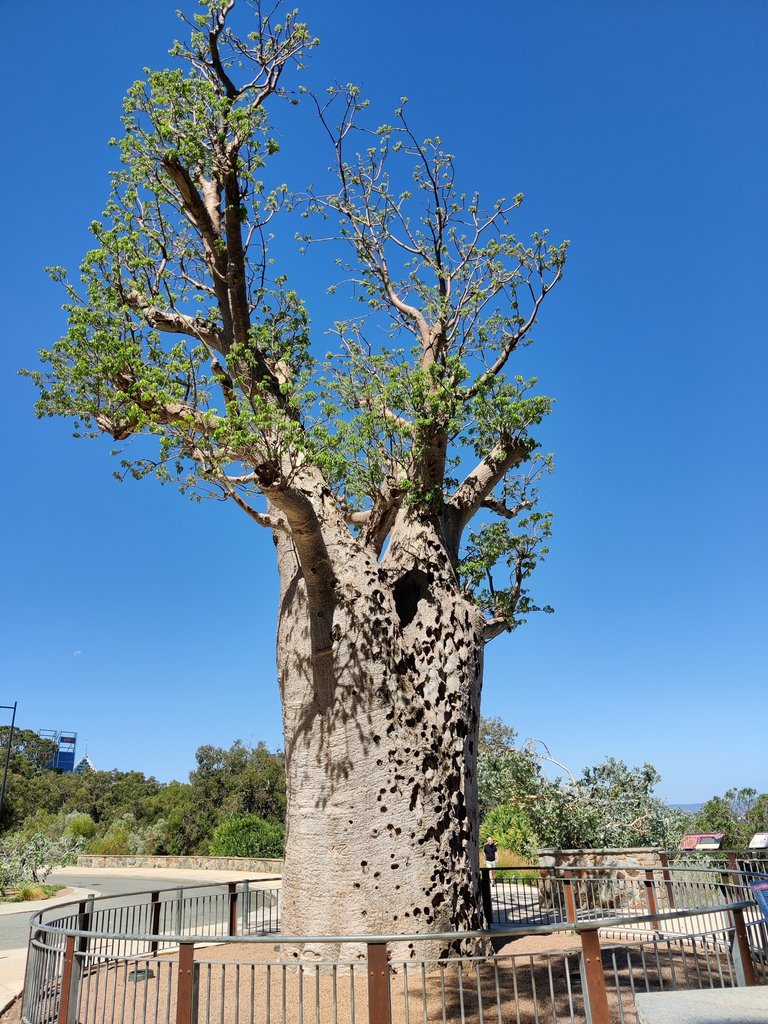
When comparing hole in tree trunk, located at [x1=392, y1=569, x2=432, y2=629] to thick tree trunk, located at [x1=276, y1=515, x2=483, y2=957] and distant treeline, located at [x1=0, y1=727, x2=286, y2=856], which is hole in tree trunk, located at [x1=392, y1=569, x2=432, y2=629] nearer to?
thick tree trunk, located at [x1=276, y1=515, x2=483, y2=957]

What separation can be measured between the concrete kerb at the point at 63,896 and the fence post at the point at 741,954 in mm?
6919

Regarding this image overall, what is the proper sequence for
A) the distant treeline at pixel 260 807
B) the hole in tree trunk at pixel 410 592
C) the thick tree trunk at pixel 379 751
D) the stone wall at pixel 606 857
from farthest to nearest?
the distant treeline at pixel 260 807 → the stone wall at pixel 606 857 → the hole in tree trunk at pixel 410 592 → the thick tree trunk at pixel 379 751

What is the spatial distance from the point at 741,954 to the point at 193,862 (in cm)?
2546

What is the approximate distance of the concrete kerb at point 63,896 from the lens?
8.87 meters

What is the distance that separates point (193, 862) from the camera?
88.2ft

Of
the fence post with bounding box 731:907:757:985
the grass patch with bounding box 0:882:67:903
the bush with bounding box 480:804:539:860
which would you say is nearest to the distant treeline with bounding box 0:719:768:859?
the bush with bounding box 480:804:539:860

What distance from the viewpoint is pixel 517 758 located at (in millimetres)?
18016

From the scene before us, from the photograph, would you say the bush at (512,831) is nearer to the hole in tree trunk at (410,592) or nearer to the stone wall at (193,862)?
the stone wall at (193,862)

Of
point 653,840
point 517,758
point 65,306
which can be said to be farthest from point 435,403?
point 653,840

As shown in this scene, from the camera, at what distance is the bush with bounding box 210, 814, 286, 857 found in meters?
24.3

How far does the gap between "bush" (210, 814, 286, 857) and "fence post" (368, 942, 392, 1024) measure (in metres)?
20.9

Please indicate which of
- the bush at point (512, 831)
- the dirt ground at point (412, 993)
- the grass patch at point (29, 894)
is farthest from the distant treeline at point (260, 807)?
the dirt ground at point (412, 993)

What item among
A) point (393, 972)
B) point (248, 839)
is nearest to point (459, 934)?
point (393, 972)

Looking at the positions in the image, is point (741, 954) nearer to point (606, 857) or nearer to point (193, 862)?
point (606, 857)
